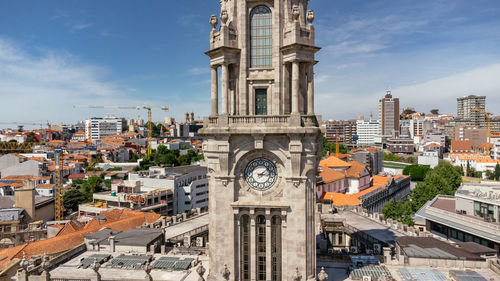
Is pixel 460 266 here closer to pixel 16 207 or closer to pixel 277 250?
pixel 277 250

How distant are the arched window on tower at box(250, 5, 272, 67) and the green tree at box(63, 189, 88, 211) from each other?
107 meters

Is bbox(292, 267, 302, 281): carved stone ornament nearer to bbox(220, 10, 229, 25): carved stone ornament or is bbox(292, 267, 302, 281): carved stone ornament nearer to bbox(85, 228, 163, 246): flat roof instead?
bbox(85, 228, 163, 246): flat roof

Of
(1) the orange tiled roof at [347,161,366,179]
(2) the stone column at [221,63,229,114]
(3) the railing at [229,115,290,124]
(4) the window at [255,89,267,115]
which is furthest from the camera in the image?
(1) the orange tiled roof at [347,161,366,179]

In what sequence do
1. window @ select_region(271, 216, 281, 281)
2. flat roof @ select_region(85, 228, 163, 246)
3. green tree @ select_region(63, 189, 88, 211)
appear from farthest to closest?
green tree @ select_region(63, 189, 88, 211) → flat roof @ select_region(85, 228, 163, 246) → window @ select_region(271, 216, 281, 281)

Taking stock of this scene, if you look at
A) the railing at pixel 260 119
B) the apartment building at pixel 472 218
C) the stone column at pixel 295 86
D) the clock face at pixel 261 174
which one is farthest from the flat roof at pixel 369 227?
the railing at pixel 260 119

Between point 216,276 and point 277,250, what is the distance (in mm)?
5786

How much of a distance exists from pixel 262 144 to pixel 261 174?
9.21 feet

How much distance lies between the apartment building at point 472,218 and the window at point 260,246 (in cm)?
4313

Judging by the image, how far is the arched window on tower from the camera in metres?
31.5

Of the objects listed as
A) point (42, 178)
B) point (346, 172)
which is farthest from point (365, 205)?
point (42, 178)

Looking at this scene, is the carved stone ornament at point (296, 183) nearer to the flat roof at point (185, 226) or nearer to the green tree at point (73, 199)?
the flat roof at point (185, 226)

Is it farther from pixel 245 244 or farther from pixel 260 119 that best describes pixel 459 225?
pixel 260 119

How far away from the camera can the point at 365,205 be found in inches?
3900

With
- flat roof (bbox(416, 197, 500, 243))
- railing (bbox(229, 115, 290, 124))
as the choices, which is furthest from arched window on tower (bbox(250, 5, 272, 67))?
flat roof (bbox(416, 197, 500, 243))
